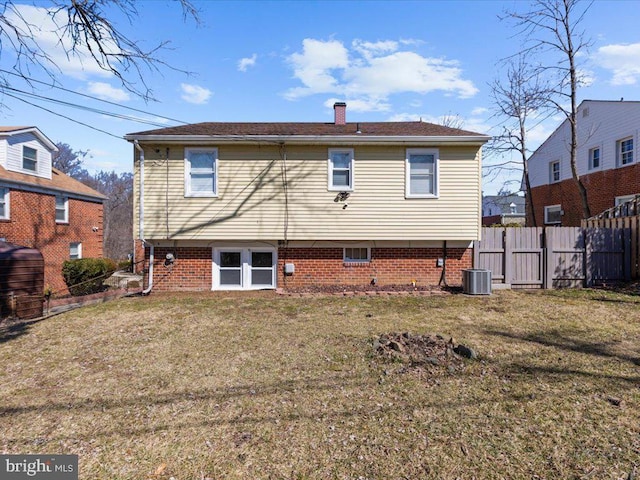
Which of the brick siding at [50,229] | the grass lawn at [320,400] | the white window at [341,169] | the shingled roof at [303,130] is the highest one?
the shingled roof at [303,130]

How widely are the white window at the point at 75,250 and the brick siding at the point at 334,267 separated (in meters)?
14.3

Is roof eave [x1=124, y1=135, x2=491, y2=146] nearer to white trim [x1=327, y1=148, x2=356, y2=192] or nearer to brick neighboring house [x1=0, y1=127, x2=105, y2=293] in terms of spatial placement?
white trim [x1=327, y1=148, x2=356, y2=192]

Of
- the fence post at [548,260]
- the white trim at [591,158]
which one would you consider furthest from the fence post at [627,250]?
the white trim at [591,158]

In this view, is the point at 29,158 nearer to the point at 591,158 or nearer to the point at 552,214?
the point at 591,158

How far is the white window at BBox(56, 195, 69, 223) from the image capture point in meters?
19.2

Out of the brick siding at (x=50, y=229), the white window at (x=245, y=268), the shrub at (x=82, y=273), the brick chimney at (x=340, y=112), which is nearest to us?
the white window at (x=245, y=268)

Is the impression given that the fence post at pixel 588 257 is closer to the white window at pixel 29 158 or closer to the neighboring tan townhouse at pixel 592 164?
the neighboring tan townhouse at pixel 592 164

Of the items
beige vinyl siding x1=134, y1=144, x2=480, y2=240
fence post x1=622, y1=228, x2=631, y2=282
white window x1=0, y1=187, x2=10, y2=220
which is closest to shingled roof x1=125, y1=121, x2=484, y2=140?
beige vinyl siding x1=134, y1=144, x2=480, y2=240

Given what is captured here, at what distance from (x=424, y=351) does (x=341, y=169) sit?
6385 mm

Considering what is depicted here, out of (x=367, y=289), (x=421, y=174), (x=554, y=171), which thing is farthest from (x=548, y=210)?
(x=367, y=289)

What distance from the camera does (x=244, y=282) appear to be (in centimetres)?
1017

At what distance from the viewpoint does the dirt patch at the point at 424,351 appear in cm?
448

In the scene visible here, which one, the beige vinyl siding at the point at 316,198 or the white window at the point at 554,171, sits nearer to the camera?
the beige vinyl siding at the point at 316,198

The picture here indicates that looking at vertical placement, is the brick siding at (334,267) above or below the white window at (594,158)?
below
